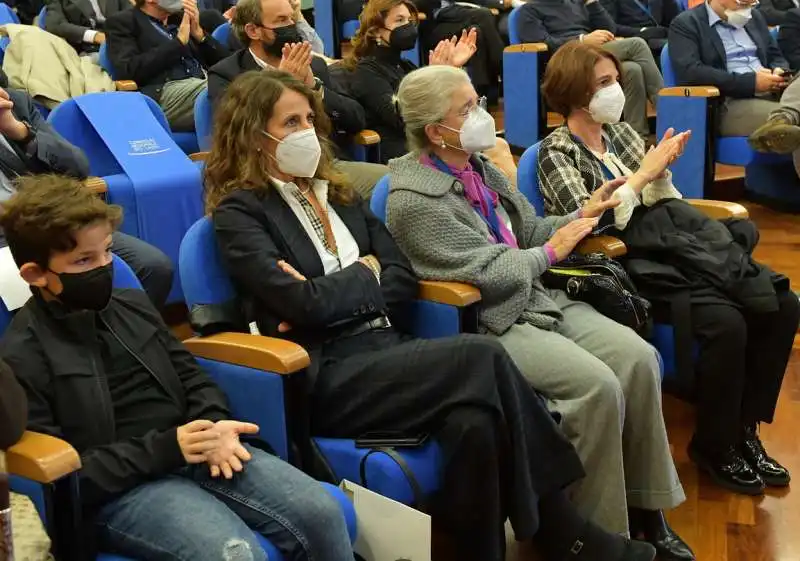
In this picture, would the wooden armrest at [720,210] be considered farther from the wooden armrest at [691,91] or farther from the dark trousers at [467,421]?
the wooden armrest at [691,91]

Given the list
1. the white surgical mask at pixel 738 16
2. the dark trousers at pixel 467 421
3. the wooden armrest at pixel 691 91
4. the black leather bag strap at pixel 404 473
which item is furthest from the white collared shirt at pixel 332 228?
the white surgical mask at pixel 738 16

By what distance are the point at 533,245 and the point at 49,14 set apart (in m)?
2.92

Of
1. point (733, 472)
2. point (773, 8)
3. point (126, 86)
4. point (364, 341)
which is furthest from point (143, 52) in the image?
point (773, 8)

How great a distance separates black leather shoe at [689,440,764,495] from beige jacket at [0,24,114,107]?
2517mm

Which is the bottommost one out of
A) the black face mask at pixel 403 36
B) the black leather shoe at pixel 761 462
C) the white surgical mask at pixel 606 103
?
the black leather shoe at pixel 761 462

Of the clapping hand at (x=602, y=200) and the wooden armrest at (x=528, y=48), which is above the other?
the wooden armrest at (x=528, y=48)

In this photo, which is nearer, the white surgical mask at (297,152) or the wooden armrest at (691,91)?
the white surgical mask at (297,152)

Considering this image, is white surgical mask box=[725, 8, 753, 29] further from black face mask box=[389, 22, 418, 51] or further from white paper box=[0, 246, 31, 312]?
white paper box=[0, 246, 31, 312]

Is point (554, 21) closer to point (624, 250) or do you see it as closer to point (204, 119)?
point (204, 119)

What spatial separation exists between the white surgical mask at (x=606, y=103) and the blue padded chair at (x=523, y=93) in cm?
212

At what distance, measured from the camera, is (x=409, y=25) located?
147 inches

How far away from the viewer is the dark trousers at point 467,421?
190 cm

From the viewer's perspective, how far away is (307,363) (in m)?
1.92

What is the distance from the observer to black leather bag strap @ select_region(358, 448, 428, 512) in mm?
1892
